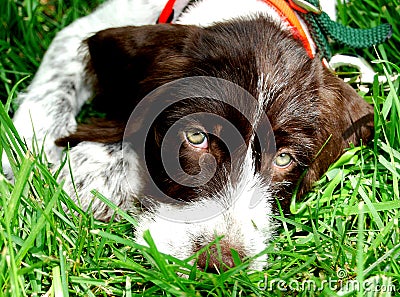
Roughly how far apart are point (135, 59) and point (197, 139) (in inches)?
22.3

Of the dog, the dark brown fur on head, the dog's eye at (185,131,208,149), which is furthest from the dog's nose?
the dog's eye at (185,131,208,149)

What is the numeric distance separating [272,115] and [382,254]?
31.4 inches

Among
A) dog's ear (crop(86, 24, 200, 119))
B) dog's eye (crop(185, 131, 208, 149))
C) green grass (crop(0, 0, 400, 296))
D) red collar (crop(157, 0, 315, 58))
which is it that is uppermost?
red collar (crop(157, 0, 315, 58))

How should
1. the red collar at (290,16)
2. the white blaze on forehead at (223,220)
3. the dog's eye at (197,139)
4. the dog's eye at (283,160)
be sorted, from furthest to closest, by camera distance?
the red collar at (290,16), the dog's eye at (283,160), the dog's eye at (197,139), the white blaze on forehead at (223,220)

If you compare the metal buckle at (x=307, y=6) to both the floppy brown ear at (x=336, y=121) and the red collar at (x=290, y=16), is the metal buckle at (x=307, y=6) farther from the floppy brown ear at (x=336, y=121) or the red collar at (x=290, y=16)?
the floppy brown ear at (x=336, y=121)

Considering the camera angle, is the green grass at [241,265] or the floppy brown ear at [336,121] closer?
the green grass at [241,265]

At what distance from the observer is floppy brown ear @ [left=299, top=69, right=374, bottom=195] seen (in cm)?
351

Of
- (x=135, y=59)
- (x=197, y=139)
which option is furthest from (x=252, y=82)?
(x=135, y=59)

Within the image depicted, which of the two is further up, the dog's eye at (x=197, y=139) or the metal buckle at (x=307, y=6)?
the metal buckle at (x=307, y=6)

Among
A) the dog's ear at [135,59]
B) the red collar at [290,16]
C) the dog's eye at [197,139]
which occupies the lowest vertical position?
the dog's eye at [197,139]

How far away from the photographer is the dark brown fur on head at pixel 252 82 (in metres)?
3.32

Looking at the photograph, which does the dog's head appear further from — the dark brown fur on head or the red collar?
the red collar

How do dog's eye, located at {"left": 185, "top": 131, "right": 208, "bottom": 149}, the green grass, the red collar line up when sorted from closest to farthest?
the green grass, dog's eye, located at {"left": 185, "top": 131, "right": 208, "bottom": 149}, the red collar

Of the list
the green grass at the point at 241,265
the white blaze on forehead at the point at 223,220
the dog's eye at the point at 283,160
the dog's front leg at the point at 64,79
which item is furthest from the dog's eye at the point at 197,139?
the dog's front leg at the point at 64,79
